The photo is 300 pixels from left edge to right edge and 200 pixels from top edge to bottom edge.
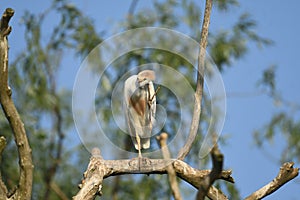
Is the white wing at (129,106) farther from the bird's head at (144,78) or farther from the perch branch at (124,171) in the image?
the perch branch at (124,171)

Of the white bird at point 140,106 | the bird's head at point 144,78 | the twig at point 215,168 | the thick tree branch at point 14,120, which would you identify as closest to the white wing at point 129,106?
the white bird at point 140,106

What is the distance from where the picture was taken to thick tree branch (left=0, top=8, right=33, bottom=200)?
136 inches

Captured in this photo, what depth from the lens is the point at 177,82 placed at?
21.0 feet

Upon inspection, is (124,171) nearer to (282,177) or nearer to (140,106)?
(140,106)

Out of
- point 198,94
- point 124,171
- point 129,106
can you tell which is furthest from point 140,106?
point 124,171

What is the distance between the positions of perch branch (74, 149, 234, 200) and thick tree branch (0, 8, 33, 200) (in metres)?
0.28

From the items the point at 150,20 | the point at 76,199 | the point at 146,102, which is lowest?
the point at 76,199

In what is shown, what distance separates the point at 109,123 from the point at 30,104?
1.31 metres

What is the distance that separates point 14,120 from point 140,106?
0.83m

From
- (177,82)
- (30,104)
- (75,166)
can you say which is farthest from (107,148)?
(75,166)

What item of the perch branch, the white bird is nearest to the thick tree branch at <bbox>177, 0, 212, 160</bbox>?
the perch branch

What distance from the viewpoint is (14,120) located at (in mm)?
3525

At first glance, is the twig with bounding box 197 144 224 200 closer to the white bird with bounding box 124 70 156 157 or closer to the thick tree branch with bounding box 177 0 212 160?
the thick tree branch with bounding box 177 0 212 160

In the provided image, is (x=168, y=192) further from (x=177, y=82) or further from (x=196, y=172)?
(x=196, y=172)
